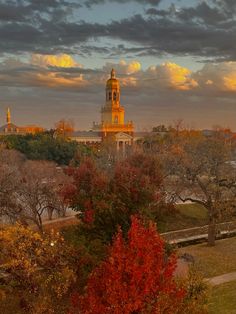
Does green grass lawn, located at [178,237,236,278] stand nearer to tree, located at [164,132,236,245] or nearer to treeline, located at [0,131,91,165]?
tree, located at [164,132,236,245]

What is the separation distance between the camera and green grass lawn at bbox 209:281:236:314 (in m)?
20.9

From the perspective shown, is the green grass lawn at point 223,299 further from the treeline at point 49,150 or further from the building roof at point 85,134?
the building roof at point 85,134

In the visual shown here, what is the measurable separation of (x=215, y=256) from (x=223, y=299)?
339 inches

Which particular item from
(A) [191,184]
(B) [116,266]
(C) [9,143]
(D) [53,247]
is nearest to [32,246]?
(D) [53,247]

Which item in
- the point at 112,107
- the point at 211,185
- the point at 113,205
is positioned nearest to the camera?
the point at 113,205

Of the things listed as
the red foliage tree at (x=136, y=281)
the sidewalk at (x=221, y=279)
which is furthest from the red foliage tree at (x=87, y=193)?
Result: the red foliage tree at (x=136, y=281)

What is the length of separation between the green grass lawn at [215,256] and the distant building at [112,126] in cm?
9174

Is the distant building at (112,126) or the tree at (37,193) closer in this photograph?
the tree at (37,193)

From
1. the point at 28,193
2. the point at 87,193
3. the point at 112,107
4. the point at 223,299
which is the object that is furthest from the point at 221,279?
the point at 112,107

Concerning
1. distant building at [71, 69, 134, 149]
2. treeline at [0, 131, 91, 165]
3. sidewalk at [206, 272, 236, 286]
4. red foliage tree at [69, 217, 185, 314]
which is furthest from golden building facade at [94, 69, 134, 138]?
red foliage tree at [69, 217, 185, 314]

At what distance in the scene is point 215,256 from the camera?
100 feet

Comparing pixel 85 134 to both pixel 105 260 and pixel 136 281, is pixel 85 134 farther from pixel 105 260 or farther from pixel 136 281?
pixel 136 281

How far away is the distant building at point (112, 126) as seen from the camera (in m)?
131

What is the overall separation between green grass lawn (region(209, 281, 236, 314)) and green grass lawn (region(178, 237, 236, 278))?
2.44 metres
